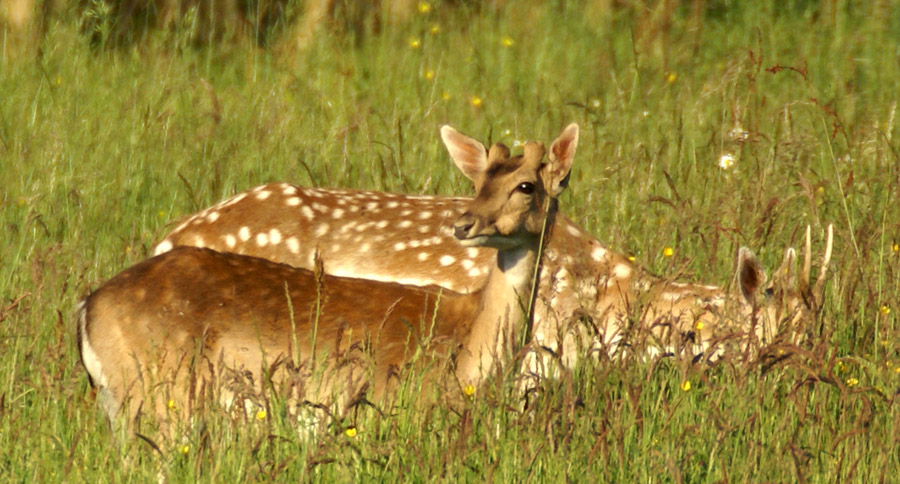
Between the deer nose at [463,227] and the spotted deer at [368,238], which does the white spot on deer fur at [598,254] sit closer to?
the spotted deer at [368,238]

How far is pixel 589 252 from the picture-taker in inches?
231

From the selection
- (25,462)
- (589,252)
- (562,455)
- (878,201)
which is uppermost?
(878,201)

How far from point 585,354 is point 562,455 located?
984 millimetres

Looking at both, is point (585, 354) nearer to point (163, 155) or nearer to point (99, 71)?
point (163, 155)

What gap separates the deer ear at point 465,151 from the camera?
5.09 m

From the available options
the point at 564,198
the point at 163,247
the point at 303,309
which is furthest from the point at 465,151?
the point at 564,198

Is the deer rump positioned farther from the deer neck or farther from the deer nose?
the deer nose

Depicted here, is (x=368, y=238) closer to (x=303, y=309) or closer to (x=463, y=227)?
(x=303, y=309)

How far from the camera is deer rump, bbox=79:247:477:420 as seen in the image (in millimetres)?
4430

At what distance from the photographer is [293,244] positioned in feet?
20.2

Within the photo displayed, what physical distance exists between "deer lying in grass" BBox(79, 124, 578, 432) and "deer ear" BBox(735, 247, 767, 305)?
683 millimetres

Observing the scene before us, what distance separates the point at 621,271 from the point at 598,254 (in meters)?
0.16

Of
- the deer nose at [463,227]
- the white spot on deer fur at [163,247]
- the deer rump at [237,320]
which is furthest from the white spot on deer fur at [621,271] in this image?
the white spot on deer fur at [163,247]

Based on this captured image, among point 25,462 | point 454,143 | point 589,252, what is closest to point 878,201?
point 589,252
